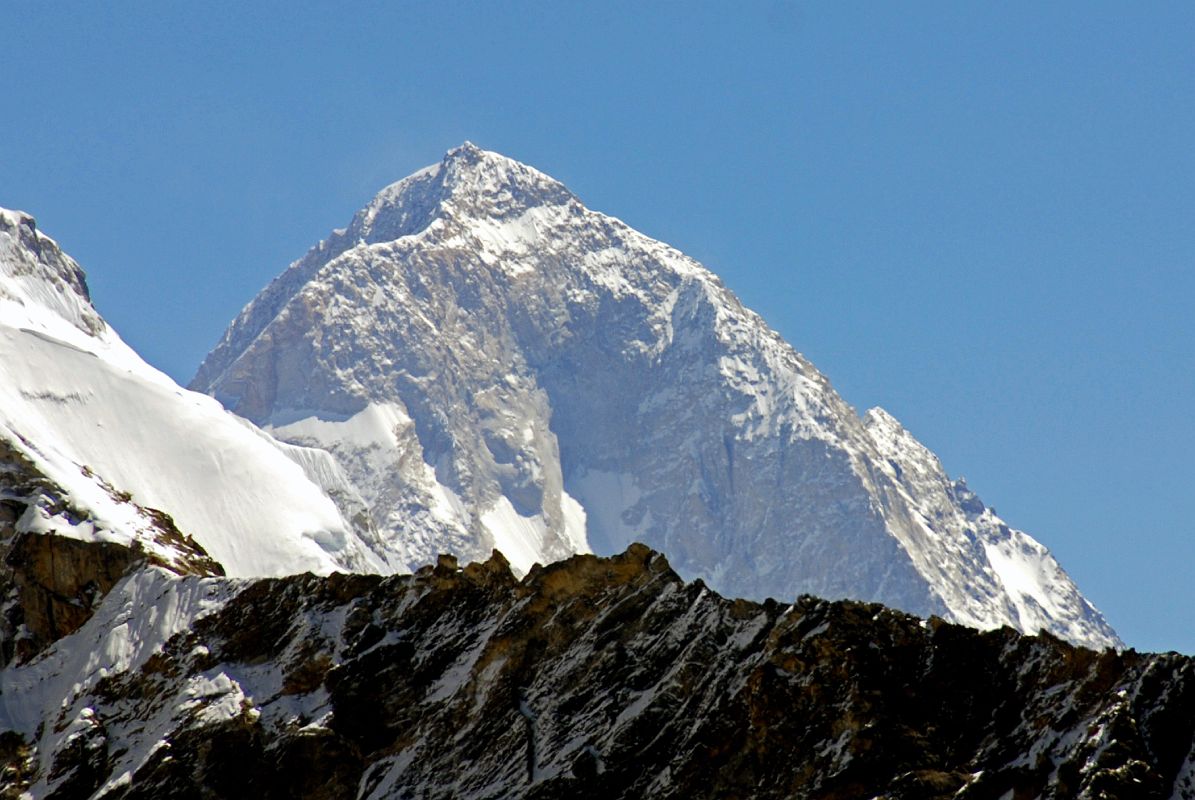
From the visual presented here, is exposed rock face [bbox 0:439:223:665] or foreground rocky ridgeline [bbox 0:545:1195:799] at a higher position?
exposed rock face [bbox 0:439:223:665]

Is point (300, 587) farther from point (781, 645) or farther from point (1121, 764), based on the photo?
point (1121, 764)

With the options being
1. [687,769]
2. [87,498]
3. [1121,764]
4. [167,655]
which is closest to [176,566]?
[87,498]

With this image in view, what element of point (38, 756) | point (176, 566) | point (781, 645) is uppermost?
point (176, 566)

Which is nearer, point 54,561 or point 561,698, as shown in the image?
point 561,698

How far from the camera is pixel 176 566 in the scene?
17375 cm

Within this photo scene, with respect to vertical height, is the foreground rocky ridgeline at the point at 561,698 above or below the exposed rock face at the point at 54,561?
below

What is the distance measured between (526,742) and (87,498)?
2928 inches

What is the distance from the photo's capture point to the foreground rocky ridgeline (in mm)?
102375

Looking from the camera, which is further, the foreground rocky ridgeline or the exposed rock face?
the exposed rock face

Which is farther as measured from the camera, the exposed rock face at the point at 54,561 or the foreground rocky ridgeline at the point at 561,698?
the exposed rock face at the point at 54,561

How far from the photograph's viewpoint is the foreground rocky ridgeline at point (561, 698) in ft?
336

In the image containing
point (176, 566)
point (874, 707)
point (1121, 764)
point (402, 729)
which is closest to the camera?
point (1121, 764)

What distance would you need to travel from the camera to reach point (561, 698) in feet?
404

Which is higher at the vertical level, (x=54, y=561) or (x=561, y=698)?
(x=54, y=561)
